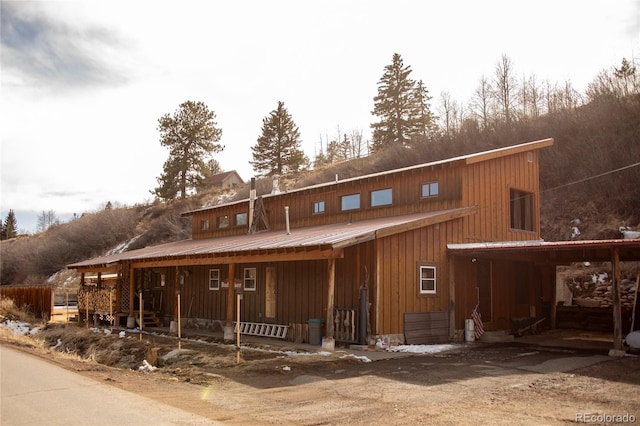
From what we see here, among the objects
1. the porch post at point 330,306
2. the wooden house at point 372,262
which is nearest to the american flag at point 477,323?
the wooden house at point 372,262

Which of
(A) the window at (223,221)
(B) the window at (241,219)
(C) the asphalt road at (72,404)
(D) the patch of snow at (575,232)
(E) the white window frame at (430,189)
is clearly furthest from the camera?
(D) the patch of snow at (575,232)

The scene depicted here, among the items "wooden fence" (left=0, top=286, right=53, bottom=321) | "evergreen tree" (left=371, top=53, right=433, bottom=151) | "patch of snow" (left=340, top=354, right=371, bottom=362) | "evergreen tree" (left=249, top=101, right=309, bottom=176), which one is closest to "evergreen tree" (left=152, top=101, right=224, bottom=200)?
"evergreen tree" (left=249, top=101, right=309, bottom=176)

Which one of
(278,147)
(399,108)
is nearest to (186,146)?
(278,147)

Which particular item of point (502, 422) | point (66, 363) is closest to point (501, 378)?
point (502, 422)

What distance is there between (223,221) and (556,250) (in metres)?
17.1

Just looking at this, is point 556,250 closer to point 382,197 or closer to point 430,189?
point 430,189

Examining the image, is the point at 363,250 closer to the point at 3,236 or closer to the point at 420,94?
the point at 420,94

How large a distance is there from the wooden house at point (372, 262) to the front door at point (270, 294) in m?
0.04

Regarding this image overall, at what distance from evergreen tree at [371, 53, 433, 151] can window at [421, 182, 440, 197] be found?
3997 cm

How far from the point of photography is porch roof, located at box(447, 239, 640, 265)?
13.9 metres

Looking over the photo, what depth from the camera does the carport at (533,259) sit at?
14148mm

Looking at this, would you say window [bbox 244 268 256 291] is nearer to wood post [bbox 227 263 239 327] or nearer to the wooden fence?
wood post [bbox 227 263 239 327]

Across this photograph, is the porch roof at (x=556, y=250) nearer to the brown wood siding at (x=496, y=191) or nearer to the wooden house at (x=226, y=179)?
the brown wood siding at (x=496, y=191)

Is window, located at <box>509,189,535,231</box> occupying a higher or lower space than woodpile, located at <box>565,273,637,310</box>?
higher
